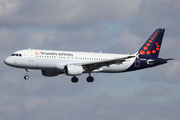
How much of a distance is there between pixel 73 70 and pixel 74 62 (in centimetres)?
222

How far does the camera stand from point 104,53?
64.2m

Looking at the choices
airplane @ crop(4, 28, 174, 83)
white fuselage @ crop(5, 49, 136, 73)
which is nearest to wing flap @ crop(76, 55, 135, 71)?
airplane @ crop(4, 28, 174, 83)

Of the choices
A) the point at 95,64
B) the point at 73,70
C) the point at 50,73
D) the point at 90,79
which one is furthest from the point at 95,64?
the point at 50,73

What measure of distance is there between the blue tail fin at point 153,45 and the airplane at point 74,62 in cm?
89

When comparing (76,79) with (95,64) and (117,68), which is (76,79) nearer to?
(95,64)

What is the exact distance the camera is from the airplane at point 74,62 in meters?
57.9

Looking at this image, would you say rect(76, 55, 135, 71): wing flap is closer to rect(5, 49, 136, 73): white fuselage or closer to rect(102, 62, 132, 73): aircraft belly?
rect(5, 49, 136, 73): white fuselage

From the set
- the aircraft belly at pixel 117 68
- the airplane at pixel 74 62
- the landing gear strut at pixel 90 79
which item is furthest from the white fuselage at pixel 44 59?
the landing gear strut at pixel 90 79

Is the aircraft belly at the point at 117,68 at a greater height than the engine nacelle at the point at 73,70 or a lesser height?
greater

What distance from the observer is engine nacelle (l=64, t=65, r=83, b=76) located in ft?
191

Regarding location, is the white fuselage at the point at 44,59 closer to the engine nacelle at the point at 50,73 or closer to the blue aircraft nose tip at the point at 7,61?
the blue aircraft nose tip at the point at 7,61

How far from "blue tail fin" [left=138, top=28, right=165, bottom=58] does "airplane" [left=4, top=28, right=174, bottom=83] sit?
2.92 ft

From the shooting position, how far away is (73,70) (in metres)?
58.3

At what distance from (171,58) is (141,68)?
292 inches
